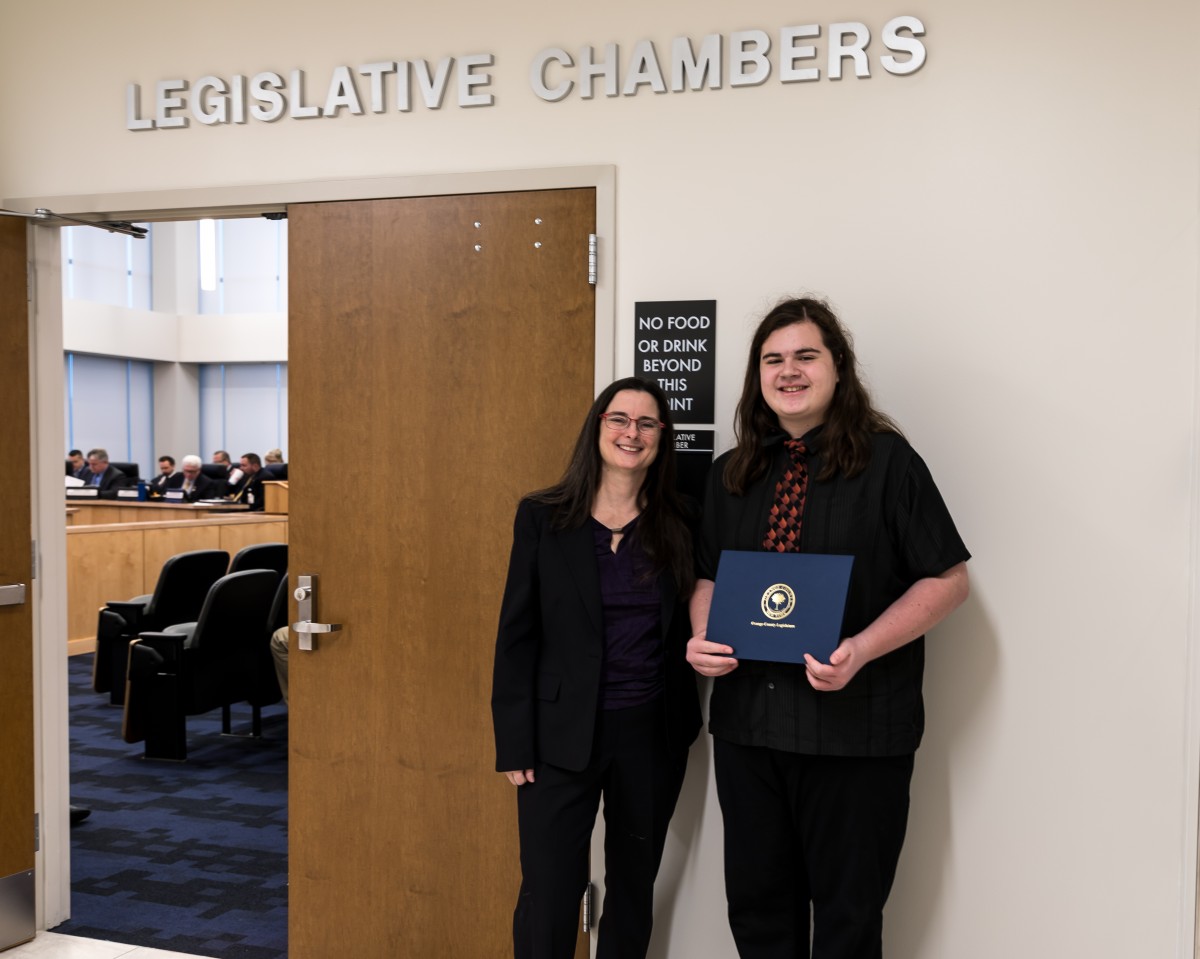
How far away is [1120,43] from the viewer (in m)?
2.39

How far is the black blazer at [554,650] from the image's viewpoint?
2.30 metres

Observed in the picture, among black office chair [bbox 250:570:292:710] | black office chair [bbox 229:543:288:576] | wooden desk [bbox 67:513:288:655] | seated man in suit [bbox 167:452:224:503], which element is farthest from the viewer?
seated man in suit [bbox 167:452:224:503]

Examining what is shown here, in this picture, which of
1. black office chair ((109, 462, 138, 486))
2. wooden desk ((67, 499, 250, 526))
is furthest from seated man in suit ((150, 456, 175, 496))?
wooden desk ((67, 499, 250, 526))

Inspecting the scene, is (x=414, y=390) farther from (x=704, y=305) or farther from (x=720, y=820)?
(x=720, y=820)

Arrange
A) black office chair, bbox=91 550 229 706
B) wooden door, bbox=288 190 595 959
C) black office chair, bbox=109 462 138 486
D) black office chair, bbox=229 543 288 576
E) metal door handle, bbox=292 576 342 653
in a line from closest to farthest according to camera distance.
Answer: wooden door, bbox=288 190 595 959, metal door handle, bbox=292 576 342 653, black office chair, bbox=91 550 229 706, black office chair, bbox=229 543 288 576, black office chair, bbox=109 462 138 486

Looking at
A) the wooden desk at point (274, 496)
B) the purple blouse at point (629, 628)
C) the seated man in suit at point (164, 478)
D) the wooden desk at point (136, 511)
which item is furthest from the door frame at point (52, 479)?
the seated man in suit at point (164, 478)

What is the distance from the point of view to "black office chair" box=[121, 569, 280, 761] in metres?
4.96

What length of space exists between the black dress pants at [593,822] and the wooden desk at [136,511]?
294 inches

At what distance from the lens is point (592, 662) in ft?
7.55

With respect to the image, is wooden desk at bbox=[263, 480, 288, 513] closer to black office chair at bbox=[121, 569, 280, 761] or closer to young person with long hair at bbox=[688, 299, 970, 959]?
black office chair at bbox=[121, 569, 280, 761]

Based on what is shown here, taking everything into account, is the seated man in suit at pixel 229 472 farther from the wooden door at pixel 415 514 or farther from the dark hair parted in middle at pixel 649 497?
the dark hair parted in middle at pixel 649 497

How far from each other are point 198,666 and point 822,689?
149 inches

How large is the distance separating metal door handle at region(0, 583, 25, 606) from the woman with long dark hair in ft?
5.54

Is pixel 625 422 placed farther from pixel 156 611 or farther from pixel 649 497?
pixel 156 611
